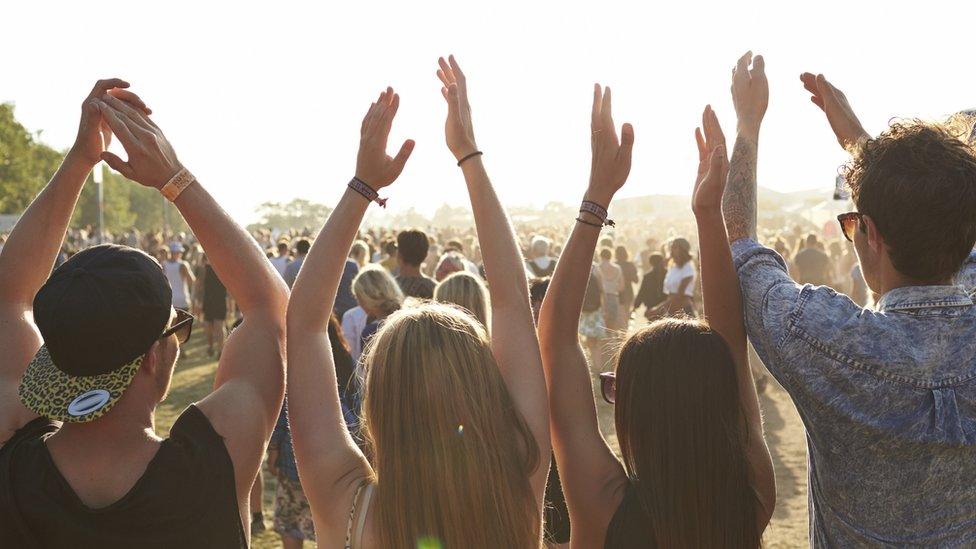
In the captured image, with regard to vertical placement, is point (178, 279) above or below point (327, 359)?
above

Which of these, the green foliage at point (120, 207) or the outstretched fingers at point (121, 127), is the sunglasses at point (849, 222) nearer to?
the outstretched fingers at point (121, 127)

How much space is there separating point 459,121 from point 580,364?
70cm

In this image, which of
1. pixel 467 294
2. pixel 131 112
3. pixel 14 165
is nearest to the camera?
pixel 131 112

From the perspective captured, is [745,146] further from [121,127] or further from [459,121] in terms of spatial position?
[121,127]

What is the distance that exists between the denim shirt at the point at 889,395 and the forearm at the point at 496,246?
1.87 feet

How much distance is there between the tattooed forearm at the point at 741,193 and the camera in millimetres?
2053

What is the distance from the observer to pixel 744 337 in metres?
2.04

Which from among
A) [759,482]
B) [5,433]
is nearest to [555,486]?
[759,482]

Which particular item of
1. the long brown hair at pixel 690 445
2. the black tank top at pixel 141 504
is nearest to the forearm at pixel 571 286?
the long brown hair at pixel 690 445

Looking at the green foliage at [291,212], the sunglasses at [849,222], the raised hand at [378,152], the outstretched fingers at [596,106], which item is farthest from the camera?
the green foliage at [291,212]

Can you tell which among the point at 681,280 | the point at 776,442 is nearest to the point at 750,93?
the point at 776,442

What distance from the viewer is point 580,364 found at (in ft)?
7.06

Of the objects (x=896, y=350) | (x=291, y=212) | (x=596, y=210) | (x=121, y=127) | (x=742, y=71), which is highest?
(x=291, y=212)

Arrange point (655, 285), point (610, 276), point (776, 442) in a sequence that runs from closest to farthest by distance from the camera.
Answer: point (776, 442) → point (655, 285) → point (610, 276)
